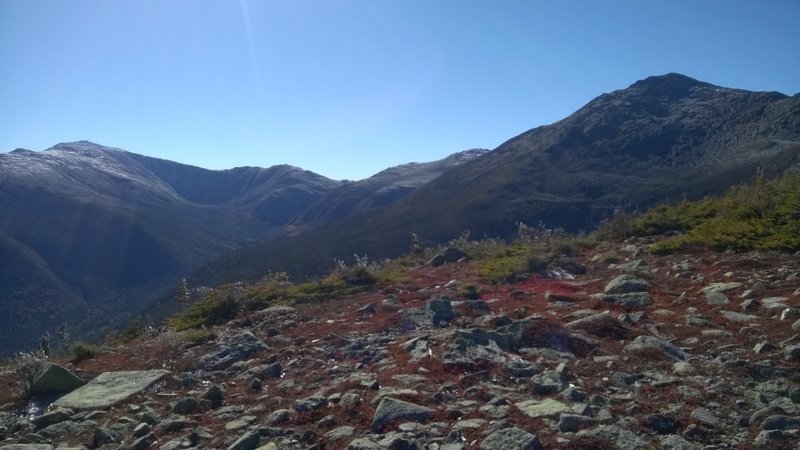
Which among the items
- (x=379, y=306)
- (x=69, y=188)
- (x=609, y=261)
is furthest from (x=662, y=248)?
(x=69, y=188)

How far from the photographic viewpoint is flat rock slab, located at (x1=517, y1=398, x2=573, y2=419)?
6547mm

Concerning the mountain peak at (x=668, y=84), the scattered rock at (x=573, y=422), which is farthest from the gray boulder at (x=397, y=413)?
the mountain peak at (x=668, y=84)

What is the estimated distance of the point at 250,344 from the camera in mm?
10820

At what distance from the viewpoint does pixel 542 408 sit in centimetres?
671

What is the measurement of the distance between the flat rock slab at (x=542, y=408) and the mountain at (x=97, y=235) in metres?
53.9

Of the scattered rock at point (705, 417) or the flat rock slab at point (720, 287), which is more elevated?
the flat rock slab at point (720, 287)

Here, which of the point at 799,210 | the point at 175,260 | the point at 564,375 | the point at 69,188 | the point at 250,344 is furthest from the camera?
the point at 69,188

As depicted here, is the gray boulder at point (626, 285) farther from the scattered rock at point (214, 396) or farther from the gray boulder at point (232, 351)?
the scattered rock at point (214, 396)

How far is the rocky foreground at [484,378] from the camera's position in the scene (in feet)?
20.6

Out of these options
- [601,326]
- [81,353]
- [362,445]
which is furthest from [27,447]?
[601,326]

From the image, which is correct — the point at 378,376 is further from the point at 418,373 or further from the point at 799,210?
the point at 799,210

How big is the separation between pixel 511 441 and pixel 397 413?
1371mm

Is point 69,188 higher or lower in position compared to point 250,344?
higher

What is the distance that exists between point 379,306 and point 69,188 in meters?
150
